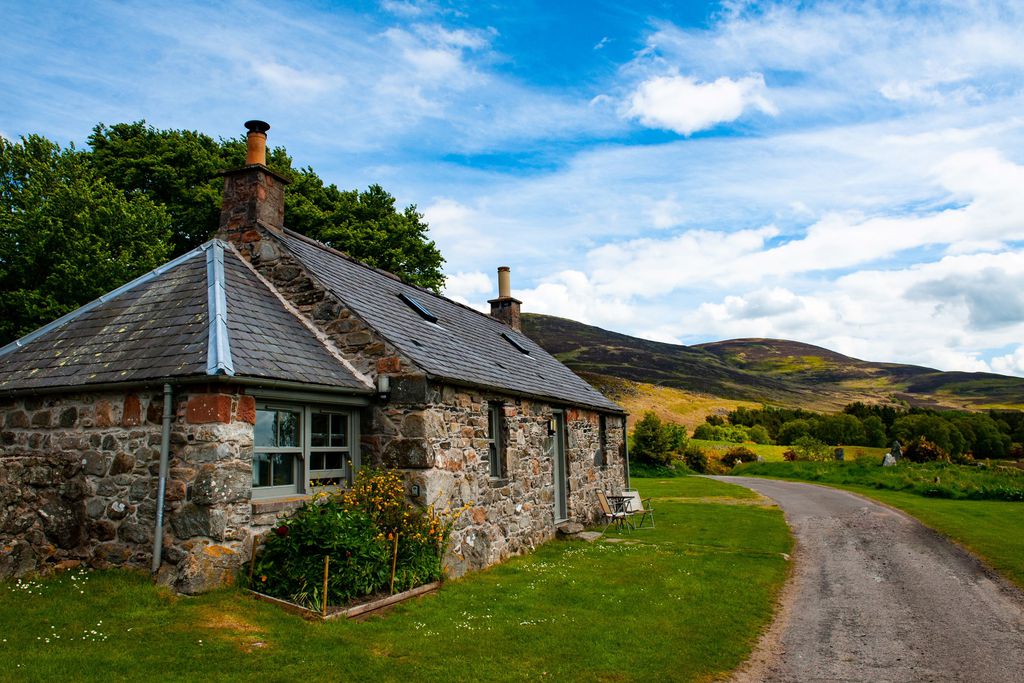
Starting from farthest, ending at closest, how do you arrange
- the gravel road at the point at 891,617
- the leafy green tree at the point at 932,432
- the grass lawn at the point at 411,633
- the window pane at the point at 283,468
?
the leafy green tree at the point at 932,432, the window pane at the point at 283,468, the gravel road at the point at 891,617, the grass lawn at the point at 411,633

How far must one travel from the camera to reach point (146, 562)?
7.90m

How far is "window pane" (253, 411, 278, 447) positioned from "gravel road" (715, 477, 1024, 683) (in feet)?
21.4

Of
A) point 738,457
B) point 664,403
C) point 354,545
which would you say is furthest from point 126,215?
point 664,403

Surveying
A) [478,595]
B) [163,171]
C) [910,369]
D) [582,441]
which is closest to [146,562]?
[478,595]

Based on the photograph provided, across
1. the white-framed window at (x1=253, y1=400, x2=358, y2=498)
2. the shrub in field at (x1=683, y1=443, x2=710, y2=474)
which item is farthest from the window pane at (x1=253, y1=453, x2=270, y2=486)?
the shrub in field at (x1=683, y1=443, x2=710, y2=474)

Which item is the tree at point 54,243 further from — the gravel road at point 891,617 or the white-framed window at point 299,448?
the gravel road at point 891,617

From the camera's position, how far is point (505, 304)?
77.7 feet

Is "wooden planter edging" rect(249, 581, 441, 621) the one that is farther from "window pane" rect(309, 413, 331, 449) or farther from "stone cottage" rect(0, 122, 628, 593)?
"window pane" rect(309, 413, 331, 449)

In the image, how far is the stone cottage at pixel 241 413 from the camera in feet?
25.6

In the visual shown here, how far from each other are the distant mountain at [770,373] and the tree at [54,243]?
218 feet

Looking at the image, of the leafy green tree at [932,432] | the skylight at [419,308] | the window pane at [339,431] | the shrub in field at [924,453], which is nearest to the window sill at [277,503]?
the window pane at [339,431]

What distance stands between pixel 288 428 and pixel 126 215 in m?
13.9

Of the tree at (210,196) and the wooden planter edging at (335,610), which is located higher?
the tree at (210,196)

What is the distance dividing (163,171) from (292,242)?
53.8 ft
